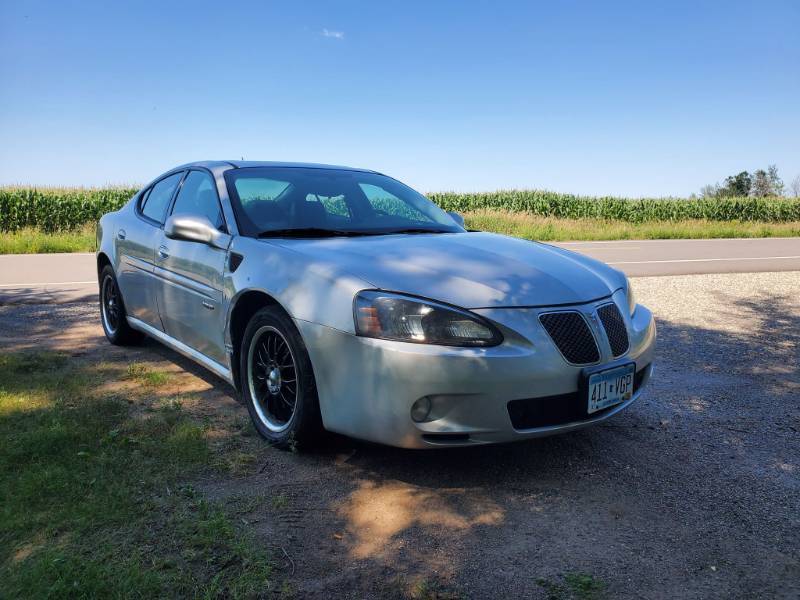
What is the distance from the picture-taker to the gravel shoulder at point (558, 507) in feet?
8.01

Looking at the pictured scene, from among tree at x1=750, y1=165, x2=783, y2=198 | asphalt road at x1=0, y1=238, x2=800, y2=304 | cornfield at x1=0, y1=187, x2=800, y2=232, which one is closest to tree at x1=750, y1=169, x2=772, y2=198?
tree at x1=750, y1=165, x2=783, y2=198

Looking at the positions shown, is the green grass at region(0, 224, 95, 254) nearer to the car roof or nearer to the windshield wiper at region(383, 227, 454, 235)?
the car roof

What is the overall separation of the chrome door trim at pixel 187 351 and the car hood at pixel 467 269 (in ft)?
2.83

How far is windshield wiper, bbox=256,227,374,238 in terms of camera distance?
388 cm

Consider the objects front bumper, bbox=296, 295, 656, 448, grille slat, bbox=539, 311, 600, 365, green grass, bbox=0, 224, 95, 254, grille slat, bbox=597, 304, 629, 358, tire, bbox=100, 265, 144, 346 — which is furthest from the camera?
green grass, bbox=0, 224, 95, 254

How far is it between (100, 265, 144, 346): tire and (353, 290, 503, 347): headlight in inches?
133

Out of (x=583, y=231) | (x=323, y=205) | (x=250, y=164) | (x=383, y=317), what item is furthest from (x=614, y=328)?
(x=583, y=231)

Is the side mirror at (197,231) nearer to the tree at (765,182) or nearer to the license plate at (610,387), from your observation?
the license plate at (610,387)

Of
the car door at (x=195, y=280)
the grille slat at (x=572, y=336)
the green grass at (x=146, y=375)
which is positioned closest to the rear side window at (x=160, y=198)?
the car door at (x=195, y=280)

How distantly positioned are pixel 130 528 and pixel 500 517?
150 cm

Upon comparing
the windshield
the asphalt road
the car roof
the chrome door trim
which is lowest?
the asphalt road

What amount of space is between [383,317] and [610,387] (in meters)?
1.14

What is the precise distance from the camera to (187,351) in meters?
4.44

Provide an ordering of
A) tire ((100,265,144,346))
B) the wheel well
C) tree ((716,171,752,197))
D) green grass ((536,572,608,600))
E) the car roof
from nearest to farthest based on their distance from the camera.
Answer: green grass ((536,572,608,600)) → the wheel well → the car roof → tire ((100,265,144,346)) → tree ((716,171,752,197))
